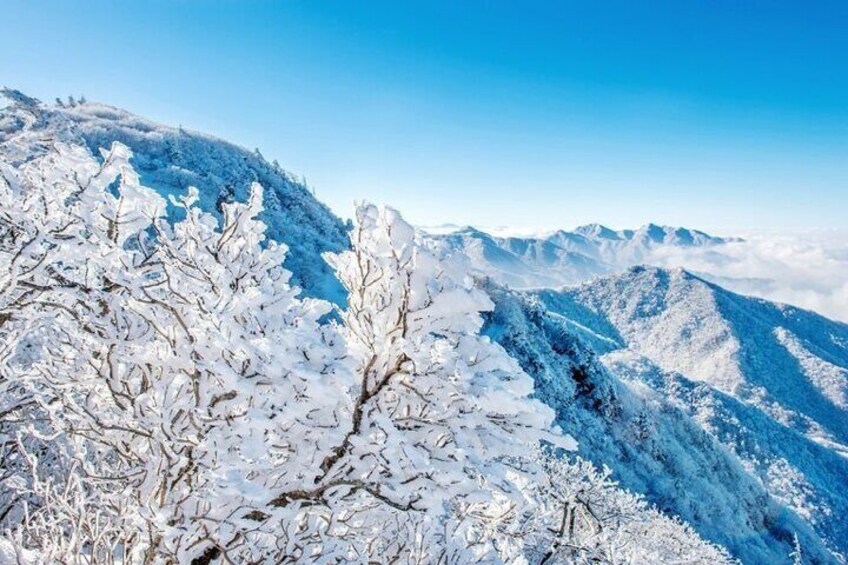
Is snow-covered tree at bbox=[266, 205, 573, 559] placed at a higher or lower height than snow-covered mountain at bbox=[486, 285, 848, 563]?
higher

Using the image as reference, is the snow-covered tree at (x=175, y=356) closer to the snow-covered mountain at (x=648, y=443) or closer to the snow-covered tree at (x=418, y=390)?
the snow-covered tree at (x=418, y=390)

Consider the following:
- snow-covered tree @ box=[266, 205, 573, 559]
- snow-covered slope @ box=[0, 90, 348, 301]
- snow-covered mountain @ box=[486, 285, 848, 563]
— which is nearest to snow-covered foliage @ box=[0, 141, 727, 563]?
snow-covered tree @ box=[266, 205, 573, 559]

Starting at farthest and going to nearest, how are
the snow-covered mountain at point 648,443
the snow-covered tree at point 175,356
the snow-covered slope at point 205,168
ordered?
1. the snow-covered slope at point 205,168
2. the snow-covered mountain at point 648,443
3. the snow-covered tree at point 175,356

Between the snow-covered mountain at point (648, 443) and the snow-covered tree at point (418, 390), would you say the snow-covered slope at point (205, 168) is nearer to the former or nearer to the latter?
the snow-covered mountain at point (648, 443)

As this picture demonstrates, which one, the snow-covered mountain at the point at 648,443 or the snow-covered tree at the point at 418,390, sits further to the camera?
the snow-covered mountain at the point at 648,443

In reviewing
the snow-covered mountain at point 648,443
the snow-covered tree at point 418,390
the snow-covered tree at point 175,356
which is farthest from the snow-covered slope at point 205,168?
the snow-covered tree at point 418,390

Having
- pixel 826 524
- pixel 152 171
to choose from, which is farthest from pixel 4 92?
pixel 826 524

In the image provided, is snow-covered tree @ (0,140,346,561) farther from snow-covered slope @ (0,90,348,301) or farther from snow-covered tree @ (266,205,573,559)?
snow-covered slope @ (0,90,348,301)

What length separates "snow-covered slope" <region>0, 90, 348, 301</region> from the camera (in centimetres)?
6619

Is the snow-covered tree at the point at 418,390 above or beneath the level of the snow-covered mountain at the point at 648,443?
above

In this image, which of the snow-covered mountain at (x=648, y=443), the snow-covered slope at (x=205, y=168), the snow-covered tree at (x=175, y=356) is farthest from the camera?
the snow-covered slope at (x=205, y=168)

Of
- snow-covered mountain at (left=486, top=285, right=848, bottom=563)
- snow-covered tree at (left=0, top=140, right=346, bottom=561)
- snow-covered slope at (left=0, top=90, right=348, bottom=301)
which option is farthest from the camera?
snow-covered slope at (left=0, top=90, right=348, bottom=301)

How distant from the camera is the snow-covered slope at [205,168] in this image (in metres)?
66.2

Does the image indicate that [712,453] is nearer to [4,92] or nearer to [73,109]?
[4,92]
